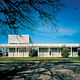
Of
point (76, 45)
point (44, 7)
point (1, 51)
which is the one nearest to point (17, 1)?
point (44, 7)

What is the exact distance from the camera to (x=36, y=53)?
32.1 meters

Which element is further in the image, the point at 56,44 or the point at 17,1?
the point at 56,44

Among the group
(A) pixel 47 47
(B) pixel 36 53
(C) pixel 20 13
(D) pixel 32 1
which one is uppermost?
(D) pixel 32 1

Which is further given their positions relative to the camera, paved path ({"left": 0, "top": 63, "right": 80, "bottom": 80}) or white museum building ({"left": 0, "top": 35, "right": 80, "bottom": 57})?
white museum building ({"left": 0, "top": 35, "right": 80, "bottom": 57})

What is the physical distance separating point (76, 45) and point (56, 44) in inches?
231

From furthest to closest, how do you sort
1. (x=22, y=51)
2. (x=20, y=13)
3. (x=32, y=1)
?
1. (x=22, y=51)
2. (x=20, y=13)
3. (x=32, y=1)

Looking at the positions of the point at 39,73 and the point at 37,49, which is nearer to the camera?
the point at 39,73

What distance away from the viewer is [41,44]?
101ft

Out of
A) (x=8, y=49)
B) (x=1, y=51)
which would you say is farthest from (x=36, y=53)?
(x=1, y=51)

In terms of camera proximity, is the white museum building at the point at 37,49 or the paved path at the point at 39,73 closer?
the paved path at the point at 39,73

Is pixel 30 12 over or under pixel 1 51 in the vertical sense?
over

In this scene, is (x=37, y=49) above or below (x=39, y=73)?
above

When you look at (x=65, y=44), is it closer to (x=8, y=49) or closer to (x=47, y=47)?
(x=47, y=47)

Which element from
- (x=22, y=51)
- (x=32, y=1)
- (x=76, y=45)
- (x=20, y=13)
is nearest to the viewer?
(x=32, y=1)
